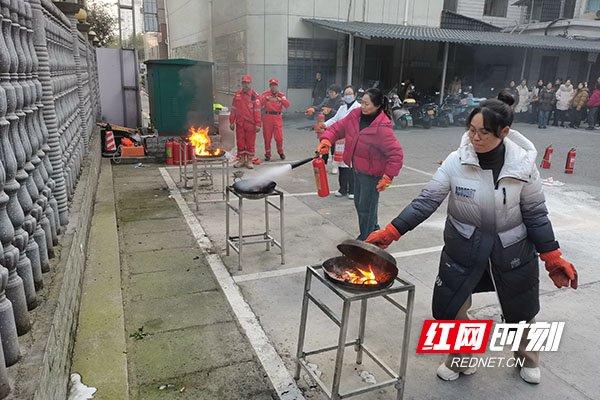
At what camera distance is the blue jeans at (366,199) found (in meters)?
5.24

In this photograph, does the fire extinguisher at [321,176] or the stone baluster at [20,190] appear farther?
the fire extinguisher at [321,176]

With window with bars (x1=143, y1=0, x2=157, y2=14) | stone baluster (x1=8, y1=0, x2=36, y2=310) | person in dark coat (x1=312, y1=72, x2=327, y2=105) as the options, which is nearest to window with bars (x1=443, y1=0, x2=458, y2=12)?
person in dark coat (x1=312, y1=72, x2=327, y2=105)

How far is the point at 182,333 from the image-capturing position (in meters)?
3.77

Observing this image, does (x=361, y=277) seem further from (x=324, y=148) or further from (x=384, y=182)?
(x=324, y=148)

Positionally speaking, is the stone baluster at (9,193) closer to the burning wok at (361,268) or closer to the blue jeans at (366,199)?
the burning wok at (361,268)

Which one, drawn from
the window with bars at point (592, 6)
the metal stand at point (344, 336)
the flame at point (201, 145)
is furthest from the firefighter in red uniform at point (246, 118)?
the window with bars at point (592, 6)

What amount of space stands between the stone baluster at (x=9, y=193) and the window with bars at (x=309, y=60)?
18.9 meters

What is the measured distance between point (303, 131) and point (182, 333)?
13837 mm

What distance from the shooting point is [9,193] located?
240 centimetres

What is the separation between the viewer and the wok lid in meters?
2.73

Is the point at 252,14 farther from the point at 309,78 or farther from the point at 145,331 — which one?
the point at 145,331

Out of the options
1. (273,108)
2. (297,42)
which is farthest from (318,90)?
(273,108)

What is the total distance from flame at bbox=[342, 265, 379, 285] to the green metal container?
9120 mm

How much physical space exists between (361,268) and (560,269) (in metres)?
1.28
